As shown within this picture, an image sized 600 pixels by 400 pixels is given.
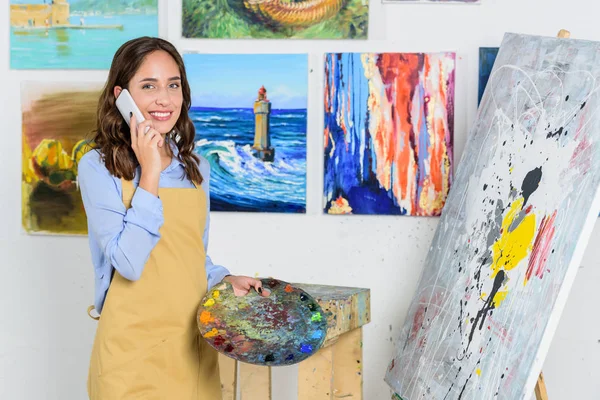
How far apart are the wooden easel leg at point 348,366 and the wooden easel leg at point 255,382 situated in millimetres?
212

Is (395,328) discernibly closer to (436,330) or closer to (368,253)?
(368,253)

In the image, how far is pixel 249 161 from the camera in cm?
278

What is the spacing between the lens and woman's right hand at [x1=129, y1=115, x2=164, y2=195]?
5.94 feet

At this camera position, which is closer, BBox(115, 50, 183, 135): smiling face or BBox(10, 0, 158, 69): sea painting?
BBox(115, 50, 183, 135): smiling face

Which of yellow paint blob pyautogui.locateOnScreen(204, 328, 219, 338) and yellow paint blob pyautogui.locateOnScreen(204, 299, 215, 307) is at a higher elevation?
yellow paint blob pyautogui.locateOnScreen(204, 299, 215, 307)

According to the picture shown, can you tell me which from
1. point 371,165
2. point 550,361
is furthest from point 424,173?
point 550,361

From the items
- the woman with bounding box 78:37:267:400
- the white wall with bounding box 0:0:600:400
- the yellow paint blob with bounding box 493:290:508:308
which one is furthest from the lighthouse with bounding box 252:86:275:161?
the yellow paint blob with bounding box 493:290:508:308

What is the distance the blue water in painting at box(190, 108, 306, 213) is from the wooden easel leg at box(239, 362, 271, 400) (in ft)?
1.99

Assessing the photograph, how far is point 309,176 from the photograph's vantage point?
2.76m

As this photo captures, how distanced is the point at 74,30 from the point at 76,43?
5cm

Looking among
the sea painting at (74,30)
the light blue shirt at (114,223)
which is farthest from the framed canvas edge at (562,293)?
the sea painting at (74,30)

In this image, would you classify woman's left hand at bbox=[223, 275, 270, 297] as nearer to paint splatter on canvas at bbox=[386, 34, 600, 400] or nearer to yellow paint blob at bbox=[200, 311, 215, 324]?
yellow paint blob at bbox=[200, 311, 215, 324]

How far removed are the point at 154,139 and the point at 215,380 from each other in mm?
659

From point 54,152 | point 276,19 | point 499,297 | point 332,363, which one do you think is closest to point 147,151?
point 332,363
